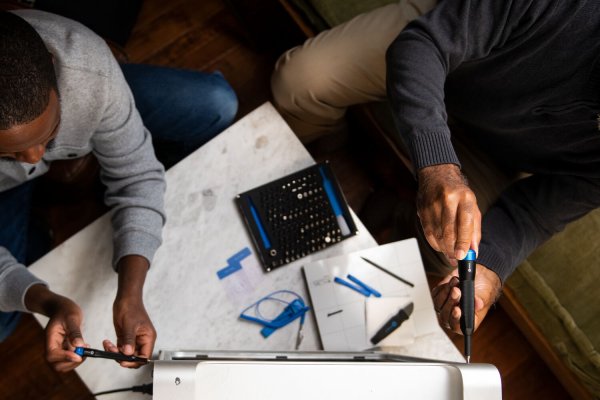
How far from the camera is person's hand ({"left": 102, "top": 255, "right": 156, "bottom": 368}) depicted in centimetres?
104

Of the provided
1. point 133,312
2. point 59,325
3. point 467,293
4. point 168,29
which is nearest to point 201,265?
point 133,312

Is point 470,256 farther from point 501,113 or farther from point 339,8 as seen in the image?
point 339,8

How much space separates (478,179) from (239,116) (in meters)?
0.86

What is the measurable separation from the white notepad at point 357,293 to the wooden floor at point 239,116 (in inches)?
23.0

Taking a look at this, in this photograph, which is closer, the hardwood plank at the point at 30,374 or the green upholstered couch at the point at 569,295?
the green upholstered couch at the point at 569,295

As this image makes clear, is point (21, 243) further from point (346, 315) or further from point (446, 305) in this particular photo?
point (446, 305)

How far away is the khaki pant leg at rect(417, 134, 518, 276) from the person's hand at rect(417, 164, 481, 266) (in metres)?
0.45

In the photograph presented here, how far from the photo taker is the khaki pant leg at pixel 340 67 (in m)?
1.38

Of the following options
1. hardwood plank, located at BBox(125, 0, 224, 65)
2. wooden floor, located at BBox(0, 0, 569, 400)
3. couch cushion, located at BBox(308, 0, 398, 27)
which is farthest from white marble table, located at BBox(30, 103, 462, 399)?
hardwood plank, located at BBox(125, 0, 224, 65)

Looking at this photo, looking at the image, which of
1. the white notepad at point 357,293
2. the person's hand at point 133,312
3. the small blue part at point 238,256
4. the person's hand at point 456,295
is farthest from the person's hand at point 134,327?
the person's hand at point 456,295

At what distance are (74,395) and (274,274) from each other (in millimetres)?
934

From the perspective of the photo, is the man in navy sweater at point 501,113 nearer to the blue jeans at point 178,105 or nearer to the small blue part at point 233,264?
the small blue part at point 233,264

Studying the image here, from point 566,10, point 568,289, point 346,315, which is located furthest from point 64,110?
point 568,289

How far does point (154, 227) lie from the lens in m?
1.13
